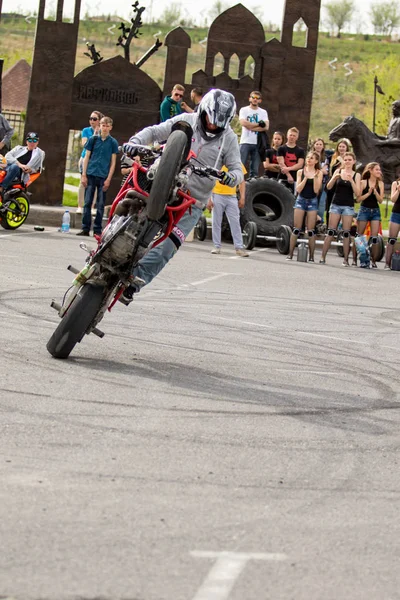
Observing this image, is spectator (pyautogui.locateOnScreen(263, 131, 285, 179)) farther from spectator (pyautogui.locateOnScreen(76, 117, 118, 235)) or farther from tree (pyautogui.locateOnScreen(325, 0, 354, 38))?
tree (pyautogui.locateOnScreen(325, 0, 354, 38))

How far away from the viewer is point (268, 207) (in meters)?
23.4

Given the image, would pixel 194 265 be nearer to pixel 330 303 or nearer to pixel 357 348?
pixel 330 303

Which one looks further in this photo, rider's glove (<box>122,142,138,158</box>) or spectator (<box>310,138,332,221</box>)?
spectator (<box>310,138,332,221</box>)

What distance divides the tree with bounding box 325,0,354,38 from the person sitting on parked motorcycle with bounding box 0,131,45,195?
510 feet

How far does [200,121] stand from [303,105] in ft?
59.1

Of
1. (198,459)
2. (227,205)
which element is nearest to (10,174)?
(227,205)

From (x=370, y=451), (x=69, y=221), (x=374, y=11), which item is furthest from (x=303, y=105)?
(x=374, y=11)

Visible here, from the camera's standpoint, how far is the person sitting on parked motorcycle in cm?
2081

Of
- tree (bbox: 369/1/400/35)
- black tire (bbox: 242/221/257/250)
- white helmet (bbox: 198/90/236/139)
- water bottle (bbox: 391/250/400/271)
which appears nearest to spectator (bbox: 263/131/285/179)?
black tire (bbox: 242/221/257/250)

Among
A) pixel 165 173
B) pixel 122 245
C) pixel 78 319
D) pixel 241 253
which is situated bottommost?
pixel 78 319

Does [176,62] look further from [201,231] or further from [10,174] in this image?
[10,174]

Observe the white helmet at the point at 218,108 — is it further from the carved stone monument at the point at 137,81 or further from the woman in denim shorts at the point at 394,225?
the carved stone monument at the point at 137,81

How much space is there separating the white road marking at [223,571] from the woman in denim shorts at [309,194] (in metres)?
15.3

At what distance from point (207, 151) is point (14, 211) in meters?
11.4
